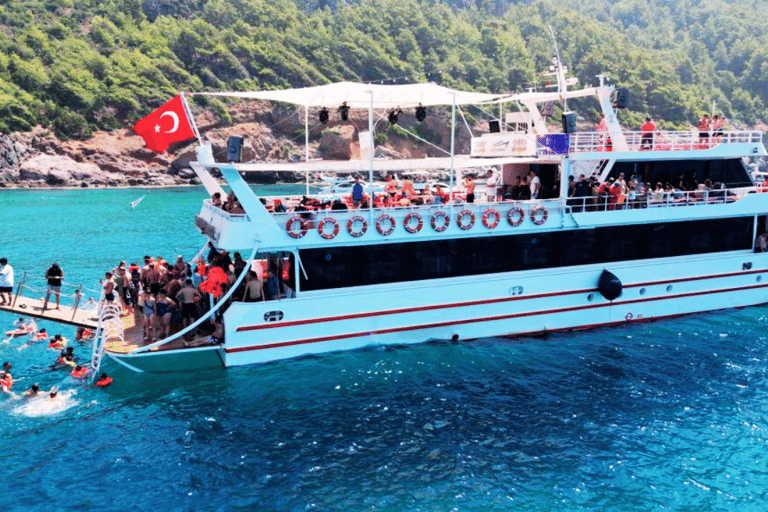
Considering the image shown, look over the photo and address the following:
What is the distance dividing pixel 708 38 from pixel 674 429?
640ft

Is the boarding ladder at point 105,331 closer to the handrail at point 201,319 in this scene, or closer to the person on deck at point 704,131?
the handrail at point 201,319

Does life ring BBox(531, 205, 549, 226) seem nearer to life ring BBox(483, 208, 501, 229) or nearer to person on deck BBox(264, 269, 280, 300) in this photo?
life ring BBox(483, 208, 501, 229)

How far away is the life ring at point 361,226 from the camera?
16.6 metres

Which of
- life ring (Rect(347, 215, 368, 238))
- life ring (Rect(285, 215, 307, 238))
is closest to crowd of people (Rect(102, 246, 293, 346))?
life ring (Rect(285, 215, 307, 238))

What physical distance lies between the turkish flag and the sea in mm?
5471

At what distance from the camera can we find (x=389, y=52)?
353 feet

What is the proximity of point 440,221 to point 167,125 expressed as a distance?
22.6 feet

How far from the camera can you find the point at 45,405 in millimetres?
14523

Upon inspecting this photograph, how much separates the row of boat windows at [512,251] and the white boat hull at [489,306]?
27 cm

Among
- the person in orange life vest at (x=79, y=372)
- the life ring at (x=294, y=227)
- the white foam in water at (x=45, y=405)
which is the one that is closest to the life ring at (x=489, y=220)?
the life ring at (x=294, y=227)

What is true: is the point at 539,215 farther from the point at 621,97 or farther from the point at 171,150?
the point at 171,150

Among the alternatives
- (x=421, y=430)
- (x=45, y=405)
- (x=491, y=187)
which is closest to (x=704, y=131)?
(x=491, y=187)

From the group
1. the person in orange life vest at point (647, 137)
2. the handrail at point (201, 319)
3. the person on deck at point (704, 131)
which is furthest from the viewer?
the person on deck at point (704, 131)

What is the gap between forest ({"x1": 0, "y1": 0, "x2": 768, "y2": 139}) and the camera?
81500mm
